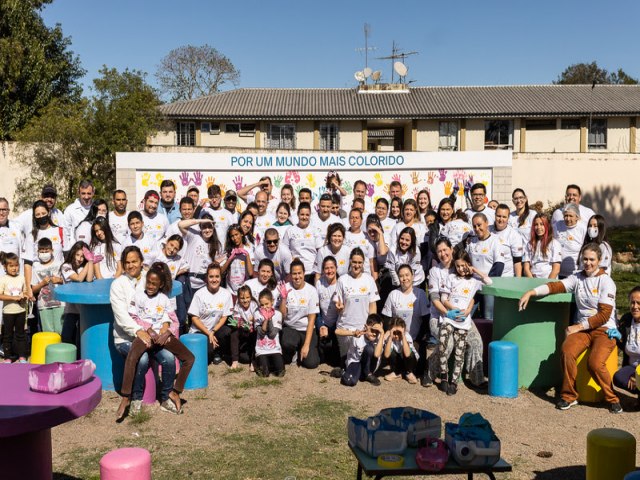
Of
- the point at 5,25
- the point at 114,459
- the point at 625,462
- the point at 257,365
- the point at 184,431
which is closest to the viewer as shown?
the point at 114,459

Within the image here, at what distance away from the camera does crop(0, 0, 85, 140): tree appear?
27.4 meters

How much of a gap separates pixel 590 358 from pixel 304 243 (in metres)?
3.90

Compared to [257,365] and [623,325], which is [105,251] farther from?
[623,325]

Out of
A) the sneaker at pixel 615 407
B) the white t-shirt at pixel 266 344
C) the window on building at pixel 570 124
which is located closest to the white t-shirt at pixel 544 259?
the sneaker at pixel 615 407

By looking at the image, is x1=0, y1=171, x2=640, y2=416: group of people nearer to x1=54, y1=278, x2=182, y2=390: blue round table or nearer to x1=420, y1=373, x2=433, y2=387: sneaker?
x1=420, y1=373, x2=433, y2=387: sneaker

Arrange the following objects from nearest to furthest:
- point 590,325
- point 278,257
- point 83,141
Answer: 1. point 590,325
2. point 278,257
3. point 83,141

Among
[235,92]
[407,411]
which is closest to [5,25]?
[235,92]

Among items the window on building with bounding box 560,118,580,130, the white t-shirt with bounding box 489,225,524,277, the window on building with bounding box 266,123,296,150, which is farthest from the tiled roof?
the white t-shirt with bounding box 489,225,524,277

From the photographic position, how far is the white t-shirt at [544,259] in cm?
895

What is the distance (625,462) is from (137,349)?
4.50 meters

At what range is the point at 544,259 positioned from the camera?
898 centimetres

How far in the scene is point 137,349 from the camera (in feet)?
23.6

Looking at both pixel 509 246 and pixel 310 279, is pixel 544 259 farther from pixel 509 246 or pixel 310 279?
pixel 310 279

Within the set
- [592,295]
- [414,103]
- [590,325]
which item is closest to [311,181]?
[592,295]
